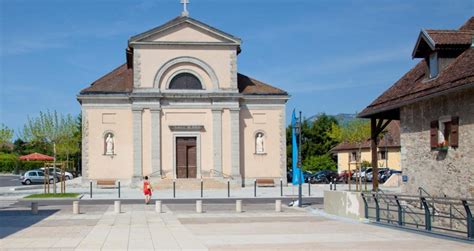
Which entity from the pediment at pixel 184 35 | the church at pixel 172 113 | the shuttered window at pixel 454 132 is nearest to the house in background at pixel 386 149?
the church at pixel 172 113

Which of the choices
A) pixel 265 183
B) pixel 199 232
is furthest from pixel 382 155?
pixel 199 232

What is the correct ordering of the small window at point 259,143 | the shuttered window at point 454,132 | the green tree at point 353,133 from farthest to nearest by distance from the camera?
the green tree at point 353,133, the small window at point 259,143, the shuttered window at point 454,132

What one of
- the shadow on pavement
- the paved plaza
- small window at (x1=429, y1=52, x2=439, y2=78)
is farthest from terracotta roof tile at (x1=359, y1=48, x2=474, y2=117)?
the shadow on pavement

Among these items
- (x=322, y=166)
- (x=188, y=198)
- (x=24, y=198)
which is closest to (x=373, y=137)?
(x=188, y=198)

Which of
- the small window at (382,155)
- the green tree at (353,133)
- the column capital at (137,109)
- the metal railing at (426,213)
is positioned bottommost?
the metal railing at (426,213)

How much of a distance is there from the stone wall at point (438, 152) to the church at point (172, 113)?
25.5m

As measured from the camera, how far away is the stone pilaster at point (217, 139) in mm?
51000

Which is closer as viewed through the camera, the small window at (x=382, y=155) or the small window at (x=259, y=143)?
the small window at (x=259, y=143)

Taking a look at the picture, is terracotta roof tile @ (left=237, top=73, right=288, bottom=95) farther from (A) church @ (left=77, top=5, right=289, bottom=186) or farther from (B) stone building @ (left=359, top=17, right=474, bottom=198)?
(B) stone building @ (left=359, top=17, right=474, bottom=198)

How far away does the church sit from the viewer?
1984 inches

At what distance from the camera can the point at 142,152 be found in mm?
50438

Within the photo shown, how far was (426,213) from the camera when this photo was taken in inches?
710

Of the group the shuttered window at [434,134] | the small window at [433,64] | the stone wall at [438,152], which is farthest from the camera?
the small window at [433,64]

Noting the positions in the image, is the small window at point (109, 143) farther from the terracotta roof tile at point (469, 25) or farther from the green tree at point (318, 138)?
the green tree at point (318, 138)
